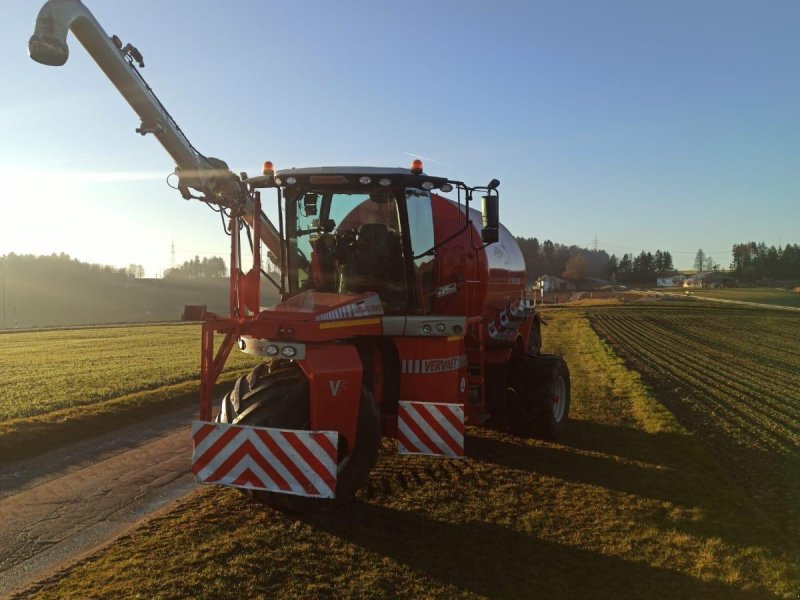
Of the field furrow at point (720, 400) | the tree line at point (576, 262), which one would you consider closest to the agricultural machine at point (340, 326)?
the field furrow at point (720, 400)

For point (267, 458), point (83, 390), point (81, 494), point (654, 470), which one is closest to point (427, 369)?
point (267, 458)

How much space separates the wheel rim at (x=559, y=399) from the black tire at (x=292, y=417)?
413 centimetres

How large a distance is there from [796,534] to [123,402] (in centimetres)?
1024

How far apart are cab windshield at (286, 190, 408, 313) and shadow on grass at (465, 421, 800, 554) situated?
103 inches

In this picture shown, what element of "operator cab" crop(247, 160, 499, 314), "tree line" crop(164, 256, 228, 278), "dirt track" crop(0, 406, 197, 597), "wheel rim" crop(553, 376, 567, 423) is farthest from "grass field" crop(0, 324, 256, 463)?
"tree line" crop(164, 256, 228, 278)

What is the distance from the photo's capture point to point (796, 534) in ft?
17.1

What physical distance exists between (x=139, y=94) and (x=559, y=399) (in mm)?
6905

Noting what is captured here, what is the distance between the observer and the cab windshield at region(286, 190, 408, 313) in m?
6.66

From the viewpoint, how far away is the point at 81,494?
6.41 meters

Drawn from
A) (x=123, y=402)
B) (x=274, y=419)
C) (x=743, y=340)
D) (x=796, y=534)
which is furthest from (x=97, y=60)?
(x=743, y=340)

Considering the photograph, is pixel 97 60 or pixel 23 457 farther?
pixel 23 457

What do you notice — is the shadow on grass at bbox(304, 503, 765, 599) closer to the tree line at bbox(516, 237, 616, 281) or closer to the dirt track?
the dirt track

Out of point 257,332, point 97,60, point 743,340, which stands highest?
point 97,60

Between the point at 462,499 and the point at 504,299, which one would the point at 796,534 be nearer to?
the point at 462,499
